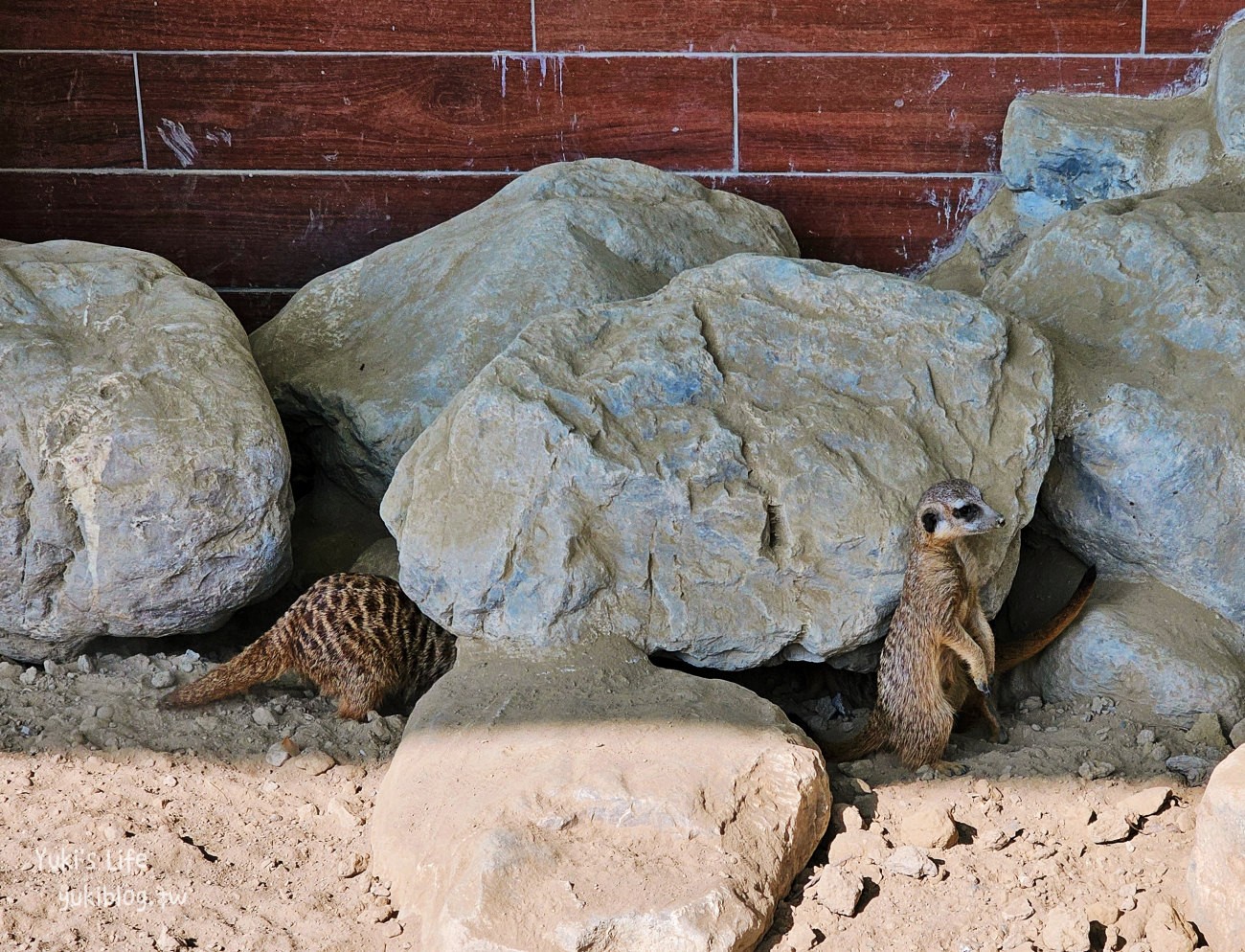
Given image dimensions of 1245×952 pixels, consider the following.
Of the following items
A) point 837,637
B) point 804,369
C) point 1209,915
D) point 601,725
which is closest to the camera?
point 1209,915

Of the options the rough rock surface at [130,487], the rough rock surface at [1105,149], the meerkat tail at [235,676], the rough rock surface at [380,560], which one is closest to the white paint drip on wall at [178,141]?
the rough rock surface at [130,487]

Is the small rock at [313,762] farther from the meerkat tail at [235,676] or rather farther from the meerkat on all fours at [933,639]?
the meerkat on all fours at [933,639]

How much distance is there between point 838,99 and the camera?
353cm

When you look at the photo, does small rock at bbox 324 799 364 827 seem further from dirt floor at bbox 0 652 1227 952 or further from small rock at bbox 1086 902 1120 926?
small rock at bbox 1086 902 1120 926

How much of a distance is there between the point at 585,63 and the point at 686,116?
0.32 meters

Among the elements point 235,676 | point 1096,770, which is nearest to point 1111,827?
point 1096,770

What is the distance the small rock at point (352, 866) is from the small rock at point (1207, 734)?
153cm

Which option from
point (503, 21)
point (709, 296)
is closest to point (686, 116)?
point (503, 21)

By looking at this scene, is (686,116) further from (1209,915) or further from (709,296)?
(1209,915)

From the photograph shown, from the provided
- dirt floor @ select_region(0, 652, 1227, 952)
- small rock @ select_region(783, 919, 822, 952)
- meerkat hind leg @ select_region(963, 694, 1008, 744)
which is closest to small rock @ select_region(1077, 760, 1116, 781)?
dirt floor @ select_region(0, 652, 1227, 952)

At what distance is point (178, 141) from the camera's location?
3.54 metres

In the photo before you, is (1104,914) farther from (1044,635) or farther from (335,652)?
(335,652)

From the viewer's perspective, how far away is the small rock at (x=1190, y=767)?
2281 millimetres

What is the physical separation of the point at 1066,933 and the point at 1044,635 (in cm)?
81
